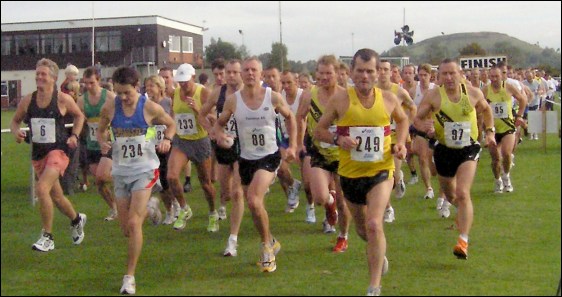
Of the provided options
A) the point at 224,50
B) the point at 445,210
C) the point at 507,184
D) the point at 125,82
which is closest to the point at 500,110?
the point at 507,184

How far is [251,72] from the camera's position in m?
7.89

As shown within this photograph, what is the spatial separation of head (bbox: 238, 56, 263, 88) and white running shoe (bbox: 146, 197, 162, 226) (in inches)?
75.8

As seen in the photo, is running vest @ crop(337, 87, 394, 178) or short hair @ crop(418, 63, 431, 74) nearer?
running vest @ crop(337, 87, 394, 178)

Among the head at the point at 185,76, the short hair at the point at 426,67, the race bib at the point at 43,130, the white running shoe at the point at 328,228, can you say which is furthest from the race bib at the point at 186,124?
the short hair at the point at 426,67

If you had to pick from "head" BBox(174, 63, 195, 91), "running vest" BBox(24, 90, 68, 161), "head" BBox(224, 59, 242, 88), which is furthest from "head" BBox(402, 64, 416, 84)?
"running vest" BBox(24, 90, 68, 161)

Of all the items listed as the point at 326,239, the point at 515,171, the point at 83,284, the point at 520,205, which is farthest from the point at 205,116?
the point at 515,171

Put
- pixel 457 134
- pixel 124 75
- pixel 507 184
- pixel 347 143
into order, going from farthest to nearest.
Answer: pixel 507 184, pixel 457 134, pixel 124 75, pixel 347 143

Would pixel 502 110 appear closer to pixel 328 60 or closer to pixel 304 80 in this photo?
pixel 304 80

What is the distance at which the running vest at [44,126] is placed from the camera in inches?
342

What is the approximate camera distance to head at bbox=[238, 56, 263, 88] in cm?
789

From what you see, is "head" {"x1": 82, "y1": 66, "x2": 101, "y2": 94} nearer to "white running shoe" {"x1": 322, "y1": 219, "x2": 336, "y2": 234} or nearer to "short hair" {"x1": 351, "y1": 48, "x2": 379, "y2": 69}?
"white running shoe" {"x1": 322, "y1": 219, "x2": 336, "y2": 234}

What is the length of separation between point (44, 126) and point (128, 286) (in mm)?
A: 2592

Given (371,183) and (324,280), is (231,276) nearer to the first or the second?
(324,280)

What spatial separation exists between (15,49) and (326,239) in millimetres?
3883
